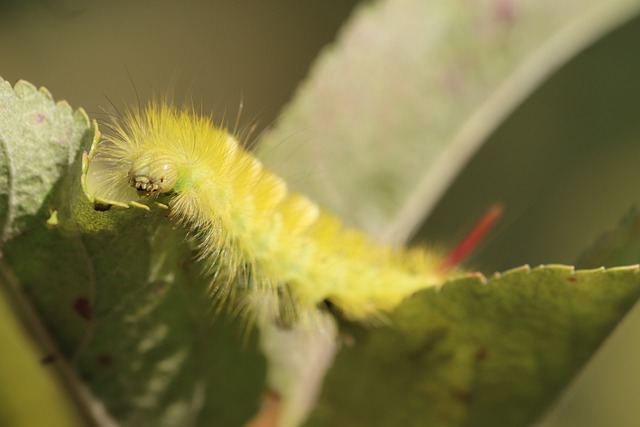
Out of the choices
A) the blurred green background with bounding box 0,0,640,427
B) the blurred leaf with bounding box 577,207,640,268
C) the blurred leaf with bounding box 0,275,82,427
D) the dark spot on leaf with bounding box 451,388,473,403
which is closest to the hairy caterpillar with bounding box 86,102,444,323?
the dark spot on leaf with bounding box 451,388,473,403

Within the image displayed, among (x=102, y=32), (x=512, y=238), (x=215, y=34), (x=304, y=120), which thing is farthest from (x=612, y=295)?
(x=215, y=34)

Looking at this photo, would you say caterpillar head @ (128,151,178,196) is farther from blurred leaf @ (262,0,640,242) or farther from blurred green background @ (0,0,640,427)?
blurred green background @ (0,0,640,427)

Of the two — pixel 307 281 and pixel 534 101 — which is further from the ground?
pixel 534 101

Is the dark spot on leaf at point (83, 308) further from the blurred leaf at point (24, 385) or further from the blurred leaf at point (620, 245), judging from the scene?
the blurred leaf at point (620, 245)

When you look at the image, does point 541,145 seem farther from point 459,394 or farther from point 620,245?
point 459,394

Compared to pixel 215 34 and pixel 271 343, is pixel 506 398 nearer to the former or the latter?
pixel 271 343

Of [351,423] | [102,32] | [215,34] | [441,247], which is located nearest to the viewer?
[351,423]

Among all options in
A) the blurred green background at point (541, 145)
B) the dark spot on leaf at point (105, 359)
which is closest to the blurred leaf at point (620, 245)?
the blurred green background at point (541, 145)
